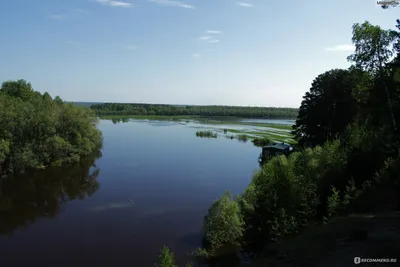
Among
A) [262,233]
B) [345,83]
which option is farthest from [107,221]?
[345,83]

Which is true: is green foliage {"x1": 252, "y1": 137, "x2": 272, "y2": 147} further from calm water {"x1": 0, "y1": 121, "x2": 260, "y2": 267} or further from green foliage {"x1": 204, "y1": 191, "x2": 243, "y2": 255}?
green foliage {"x1": 204, "y1": 191, "x2": 243, "y2": 255}

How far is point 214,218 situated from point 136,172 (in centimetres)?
2564

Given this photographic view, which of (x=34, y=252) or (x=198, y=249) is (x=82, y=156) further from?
(x=198, y=249)

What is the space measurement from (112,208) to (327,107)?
985 inches

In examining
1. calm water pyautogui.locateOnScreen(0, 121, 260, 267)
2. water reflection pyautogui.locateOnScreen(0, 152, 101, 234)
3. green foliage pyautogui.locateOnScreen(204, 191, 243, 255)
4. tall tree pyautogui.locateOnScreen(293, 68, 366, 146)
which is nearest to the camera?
green foliage pyautogui.locateOnScreen(204, 191, 243, 255)

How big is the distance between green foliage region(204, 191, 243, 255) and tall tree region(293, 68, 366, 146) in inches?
688

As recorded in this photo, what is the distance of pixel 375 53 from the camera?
65.2ft

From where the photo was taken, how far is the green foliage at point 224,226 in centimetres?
2172

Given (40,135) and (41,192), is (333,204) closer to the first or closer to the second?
(41,192)

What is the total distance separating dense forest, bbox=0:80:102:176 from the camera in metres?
45.6

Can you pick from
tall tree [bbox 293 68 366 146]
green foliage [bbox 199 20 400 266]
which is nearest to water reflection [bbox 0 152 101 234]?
green foliage [bbox 199 20 400 266]

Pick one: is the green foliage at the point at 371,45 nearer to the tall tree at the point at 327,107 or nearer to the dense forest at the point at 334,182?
the dense forest at the point at 334,182

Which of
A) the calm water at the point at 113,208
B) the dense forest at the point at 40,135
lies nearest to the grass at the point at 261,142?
the calm water at the point at 113,208

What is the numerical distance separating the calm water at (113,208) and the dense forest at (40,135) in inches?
120
